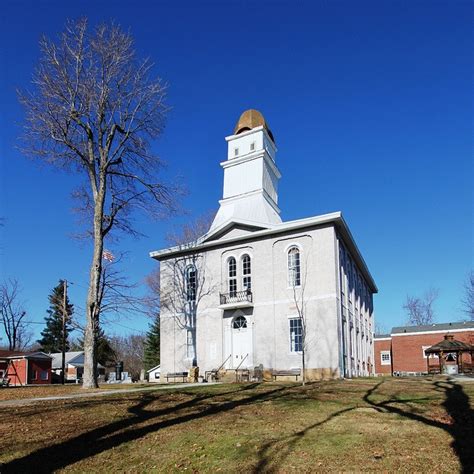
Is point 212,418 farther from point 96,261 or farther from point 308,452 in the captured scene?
point 96,261

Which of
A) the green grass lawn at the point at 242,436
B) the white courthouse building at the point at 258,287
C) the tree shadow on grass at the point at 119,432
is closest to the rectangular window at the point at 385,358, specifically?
the white courthouse building at the point at 258,287

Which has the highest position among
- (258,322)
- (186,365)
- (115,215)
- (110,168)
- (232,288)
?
(110,168)

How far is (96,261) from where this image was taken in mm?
19547

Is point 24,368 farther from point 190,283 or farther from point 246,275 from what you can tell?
point 246,275

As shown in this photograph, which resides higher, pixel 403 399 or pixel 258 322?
pixel 258 322

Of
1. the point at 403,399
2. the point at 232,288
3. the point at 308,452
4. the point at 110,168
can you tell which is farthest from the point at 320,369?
the point at 308,452

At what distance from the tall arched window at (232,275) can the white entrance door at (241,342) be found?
1.61 m

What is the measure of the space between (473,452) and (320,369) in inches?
700

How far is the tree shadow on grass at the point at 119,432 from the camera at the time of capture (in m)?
7.59

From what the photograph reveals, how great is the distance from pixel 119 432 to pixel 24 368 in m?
46.1

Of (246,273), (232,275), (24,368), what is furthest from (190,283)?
(24,368)

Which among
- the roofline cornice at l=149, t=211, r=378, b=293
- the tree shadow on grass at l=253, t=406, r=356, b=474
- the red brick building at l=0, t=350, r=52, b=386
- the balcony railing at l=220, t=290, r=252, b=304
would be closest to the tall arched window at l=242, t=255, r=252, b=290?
the balcony railing at l=220, t=290, r=252, b=304

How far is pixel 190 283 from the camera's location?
30.6m

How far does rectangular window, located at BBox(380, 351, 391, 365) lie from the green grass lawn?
117 feet
